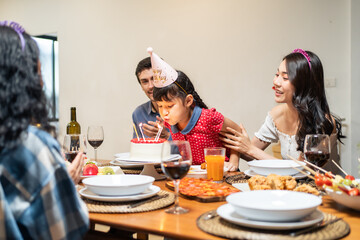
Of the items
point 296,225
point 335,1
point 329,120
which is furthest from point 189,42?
point 296,225

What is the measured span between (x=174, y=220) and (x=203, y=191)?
27 centimetres

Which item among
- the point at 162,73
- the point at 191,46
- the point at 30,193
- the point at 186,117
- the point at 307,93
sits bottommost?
the point at 30,193

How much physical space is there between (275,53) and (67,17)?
2.87 meters

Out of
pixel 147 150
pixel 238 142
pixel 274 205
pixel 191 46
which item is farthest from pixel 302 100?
pixel 191 46

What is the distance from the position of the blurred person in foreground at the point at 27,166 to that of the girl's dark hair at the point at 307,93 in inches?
60.8

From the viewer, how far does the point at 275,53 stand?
3.58 metres

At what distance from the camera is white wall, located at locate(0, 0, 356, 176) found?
11.1 feet

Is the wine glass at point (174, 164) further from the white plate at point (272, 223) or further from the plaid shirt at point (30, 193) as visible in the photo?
the plaid shirt at point (30, 193)

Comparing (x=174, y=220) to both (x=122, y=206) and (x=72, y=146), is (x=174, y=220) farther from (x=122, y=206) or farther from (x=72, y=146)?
(x=72, y=146)

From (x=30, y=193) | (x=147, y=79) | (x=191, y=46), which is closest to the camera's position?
(x=30, y=193)

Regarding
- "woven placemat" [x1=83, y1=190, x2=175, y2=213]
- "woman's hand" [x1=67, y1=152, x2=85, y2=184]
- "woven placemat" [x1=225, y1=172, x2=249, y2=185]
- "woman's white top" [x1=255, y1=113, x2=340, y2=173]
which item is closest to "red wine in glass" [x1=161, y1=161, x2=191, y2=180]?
"woven placemat" [x1=83, y1=190, x2=175, y2=213]

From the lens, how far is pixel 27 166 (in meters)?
0.79

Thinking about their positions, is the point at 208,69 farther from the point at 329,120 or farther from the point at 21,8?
the point at 21,8

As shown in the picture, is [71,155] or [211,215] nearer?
[211,215]
